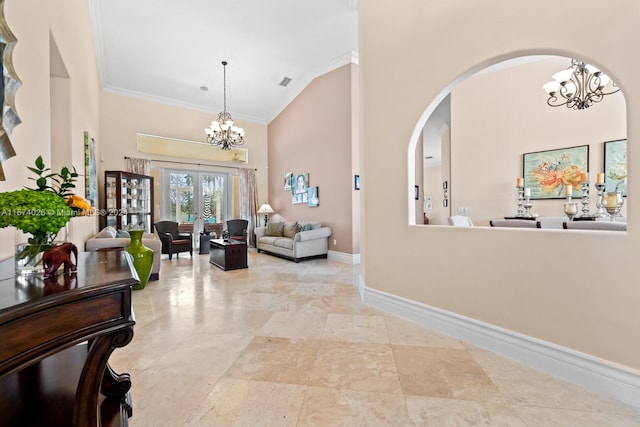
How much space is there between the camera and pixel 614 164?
166 inches

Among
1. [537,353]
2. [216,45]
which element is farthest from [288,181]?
[537,353]

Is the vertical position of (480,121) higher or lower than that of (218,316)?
higher

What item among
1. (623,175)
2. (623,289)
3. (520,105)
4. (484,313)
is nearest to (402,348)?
(484,313)

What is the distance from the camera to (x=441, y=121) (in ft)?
21.7

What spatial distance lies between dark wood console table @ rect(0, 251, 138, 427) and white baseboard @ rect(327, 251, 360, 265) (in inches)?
173

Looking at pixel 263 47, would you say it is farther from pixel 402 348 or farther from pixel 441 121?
pixel 402 348

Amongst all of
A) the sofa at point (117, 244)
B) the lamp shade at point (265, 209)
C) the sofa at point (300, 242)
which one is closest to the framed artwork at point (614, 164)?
the sofa at point (300, 242)

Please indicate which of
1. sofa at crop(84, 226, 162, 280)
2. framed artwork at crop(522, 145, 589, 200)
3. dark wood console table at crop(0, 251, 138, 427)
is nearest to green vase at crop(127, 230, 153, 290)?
sofa at crop(84, 226, 162, 280)

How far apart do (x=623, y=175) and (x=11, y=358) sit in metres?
6.66

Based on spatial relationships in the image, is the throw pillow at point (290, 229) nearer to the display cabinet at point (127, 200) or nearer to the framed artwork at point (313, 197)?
the framed artwork at point (313, 197)

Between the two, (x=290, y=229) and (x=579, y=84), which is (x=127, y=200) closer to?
(x=290, y=229)

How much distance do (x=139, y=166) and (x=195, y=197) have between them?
154 centimetres

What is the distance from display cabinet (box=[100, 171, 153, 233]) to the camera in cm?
575

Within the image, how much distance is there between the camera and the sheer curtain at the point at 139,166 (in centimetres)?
647
